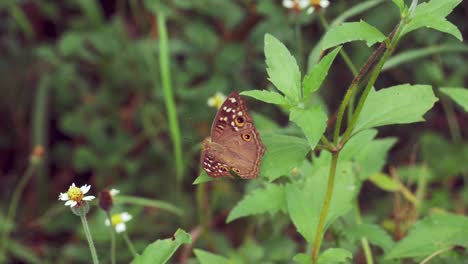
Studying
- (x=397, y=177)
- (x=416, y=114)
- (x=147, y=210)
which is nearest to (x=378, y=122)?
(x=416, y=114)

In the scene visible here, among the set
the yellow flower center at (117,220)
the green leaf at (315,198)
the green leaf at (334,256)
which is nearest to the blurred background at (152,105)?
the yellow flower center at (117,220)

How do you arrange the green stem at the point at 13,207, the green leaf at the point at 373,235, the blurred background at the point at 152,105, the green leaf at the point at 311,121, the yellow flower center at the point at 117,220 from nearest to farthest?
the green leaf at the point at 311,121 < the green leaf at the point at 373,235 < the yellow flower center at the point at 117,220 < the green stem at the point at 13,207 < the blurred background at the point at 152,105

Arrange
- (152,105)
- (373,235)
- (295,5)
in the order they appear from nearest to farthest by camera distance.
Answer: (373,235) → (295,5) → (152,105)

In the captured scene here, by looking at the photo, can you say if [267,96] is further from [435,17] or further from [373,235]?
[373,235]

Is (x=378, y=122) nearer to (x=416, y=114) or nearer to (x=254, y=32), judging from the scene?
(x=416, y=114)

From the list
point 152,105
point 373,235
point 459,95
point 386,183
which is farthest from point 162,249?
point 152,105

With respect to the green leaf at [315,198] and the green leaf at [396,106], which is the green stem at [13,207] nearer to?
the green leaf at [315,198]
